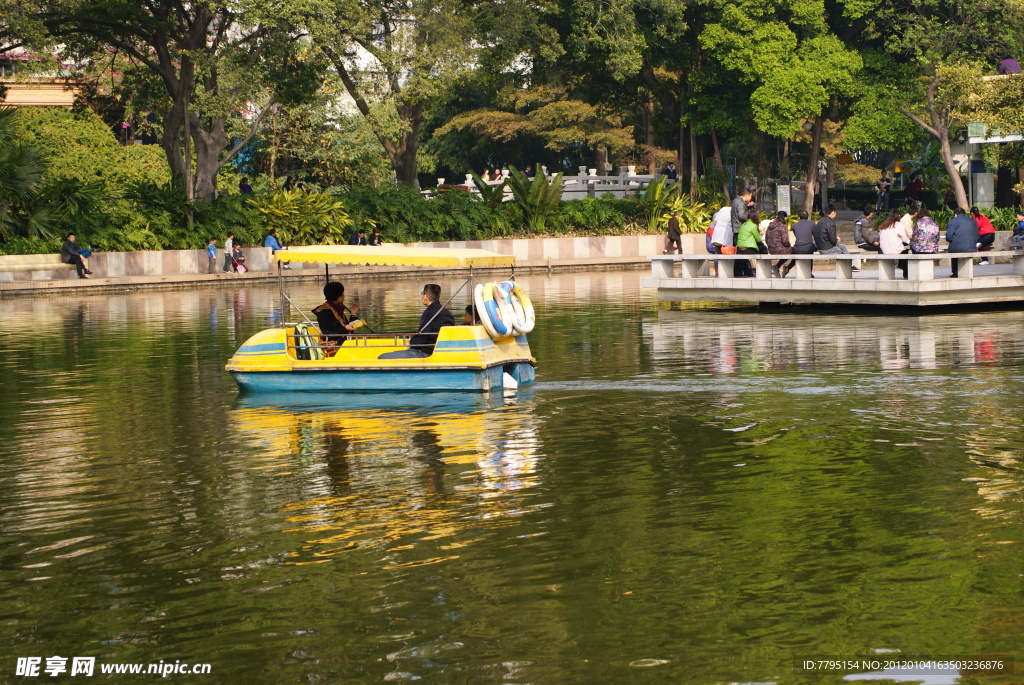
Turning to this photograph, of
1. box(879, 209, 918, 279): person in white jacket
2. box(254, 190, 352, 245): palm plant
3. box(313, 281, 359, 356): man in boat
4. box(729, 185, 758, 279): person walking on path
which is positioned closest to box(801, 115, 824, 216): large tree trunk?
box(254, 190, 352, 245): palm plant

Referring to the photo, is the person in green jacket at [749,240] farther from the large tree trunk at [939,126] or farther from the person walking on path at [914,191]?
the person walking on path at [914,191]

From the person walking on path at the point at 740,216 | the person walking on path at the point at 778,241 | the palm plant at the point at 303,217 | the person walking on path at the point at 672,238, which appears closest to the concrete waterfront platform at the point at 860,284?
the person walking on path at the point at 778,241

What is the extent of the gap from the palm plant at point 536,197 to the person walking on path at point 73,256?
16.2 meters

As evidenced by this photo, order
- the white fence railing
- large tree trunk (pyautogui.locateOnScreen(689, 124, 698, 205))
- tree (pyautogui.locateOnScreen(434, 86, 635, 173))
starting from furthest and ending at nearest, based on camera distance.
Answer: tree (pyautogui.locateOnScreen(434, 86, 635, 173)) < large tree trunk (pyautogui.locateOnScreen(689, 124, 698, 205)) < the white fence railing

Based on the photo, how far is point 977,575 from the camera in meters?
8.39

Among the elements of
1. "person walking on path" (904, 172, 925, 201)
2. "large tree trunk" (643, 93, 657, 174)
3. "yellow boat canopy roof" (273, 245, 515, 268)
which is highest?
"large tree trunk" (643, 93, 657, 174)

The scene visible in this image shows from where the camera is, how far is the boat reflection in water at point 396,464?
990 cm

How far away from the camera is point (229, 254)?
4381 cm

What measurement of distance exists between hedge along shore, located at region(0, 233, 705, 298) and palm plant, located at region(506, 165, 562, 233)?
123 centimetres

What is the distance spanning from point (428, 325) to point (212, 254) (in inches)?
1107

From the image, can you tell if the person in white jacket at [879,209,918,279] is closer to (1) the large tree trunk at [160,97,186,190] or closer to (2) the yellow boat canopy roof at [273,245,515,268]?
(2) the yellow boat canopy roof at [273,245,515,268]

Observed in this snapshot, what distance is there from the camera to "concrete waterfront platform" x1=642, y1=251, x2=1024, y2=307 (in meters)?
25.8

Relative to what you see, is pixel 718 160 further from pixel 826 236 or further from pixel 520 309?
pixel 520 309

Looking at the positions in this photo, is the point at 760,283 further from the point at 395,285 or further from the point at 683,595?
the point at 683,595
